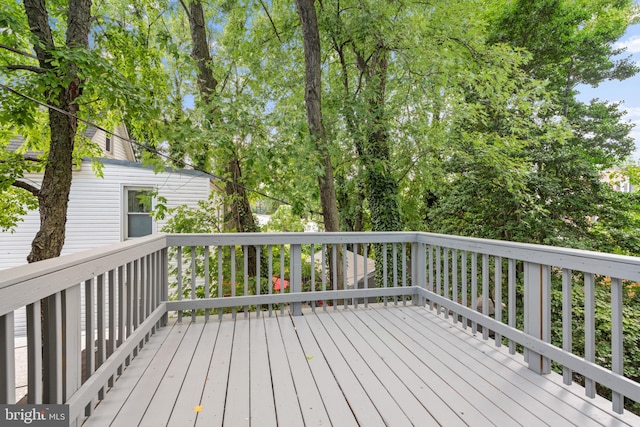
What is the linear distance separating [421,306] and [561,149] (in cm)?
614

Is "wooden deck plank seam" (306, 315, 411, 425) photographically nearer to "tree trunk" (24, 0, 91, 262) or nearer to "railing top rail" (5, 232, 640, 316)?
"railing top rail" (5, 232, 640, 316)

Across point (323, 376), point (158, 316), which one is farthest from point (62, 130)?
point (323, 376)

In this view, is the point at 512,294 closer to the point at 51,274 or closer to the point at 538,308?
the point at 538,308

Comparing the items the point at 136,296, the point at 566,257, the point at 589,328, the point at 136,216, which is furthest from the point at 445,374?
the point at 136,216

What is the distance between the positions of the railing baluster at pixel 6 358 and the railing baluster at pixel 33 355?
0.38 feet

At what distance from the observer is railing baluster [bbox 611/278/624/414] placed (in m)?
1.74

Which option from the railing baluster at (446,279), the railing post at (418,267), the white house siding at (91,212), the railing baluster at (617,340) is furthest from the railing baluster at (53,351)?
the white house siding at (91,212)

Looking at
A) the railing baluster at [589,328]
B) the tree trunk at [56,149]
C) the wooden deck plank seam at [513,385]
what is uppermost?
the tree trunk at [56,149]

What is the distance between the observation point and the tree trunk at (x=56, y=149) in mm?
3771

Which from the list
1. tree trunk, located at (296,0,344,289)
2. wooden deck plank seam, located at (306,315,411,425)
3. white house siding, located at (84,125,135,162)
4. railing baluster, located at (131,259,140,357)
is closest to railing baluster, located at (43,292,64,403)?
railing baluster, located at (131,259,140,357)

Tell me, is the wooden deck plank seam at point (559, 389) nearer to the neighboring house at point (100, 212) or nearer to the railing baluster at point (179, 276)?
the railing baluster at point (179, 276)

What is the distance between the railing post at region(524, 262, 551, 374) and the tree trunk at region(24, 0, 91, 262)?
15.6 ft

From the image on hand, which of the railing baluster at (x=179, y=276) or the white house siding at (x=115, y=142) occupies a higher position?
the white house siding at (x=115, y=142)

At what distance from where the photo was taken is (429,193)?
962 centimetres
